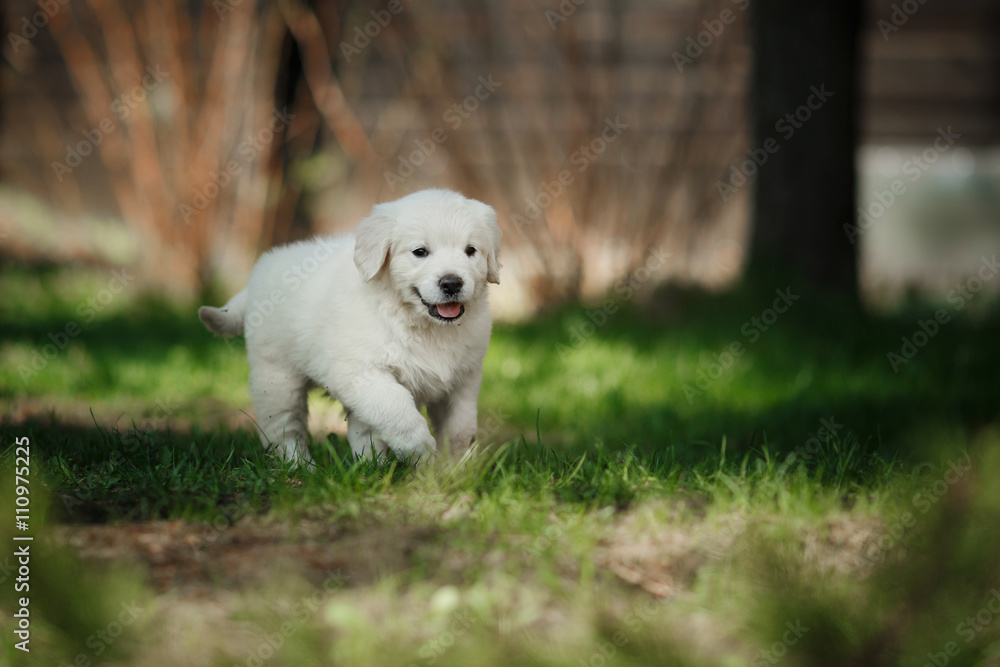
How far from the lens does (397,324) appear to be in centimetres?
283

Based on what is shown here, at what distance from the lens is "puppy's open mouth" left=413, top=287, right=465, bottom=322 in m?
2.74

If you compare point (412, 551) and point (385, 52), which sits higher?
point (385, 52)

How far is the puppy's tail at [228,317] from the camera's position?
131 inches

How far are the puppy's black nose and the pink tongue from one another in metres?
0.06

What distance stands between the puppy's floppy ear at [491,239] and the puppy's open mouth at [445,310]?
0.18 meters

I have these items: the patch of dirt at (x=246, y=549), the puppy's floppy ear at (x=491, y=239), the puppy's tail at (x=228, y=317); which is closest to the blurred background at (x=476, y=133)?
the puppy's tail at (x=228, y=317)

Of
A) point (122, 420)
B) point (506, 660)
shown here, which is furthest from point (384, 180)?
point (506, 660)

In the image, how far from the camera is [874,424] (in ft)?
12.5

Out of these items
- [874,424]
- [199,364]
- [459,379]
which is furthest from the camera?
[199,364]

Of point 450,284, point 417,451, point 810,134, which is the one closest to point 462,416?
point 417,451

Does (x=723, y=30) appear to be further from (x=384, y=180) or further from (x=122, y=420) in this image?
(x=122, y=420)

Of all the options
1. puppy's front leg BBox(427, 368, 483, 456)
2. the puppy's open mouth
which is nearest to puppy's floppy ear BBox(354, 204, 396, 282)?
the puppy's open mouth

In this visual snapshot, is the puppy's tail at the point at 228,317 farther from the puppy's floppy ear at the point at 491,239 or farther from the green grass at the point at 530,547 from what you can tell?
the puppy's floppy ear at the point at 491,239

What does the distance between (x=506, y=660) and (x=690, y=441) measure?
1.76 meters
